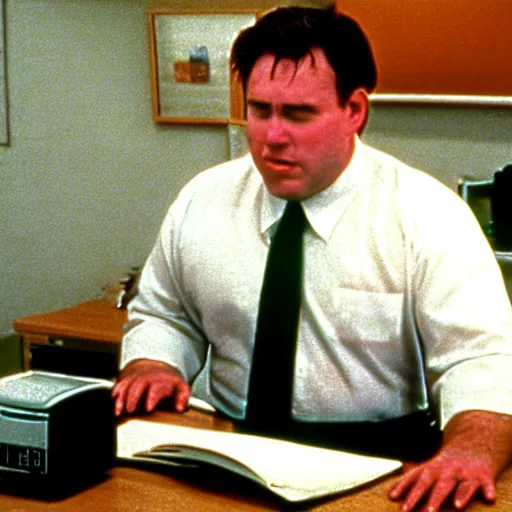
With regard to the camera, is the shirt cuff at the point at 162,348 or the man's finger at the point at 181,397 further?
the shirt cuff at the point at 162,348

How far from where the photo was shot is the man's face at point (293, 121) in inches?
72.7

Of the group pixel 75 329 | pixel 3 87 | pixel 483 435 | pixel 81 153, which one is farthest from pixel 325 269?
pixel 3 87

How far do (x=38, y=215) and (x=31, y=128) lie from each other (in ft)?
1.13

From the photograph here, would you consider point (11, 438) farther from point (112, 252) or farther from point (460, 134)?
point (112, 252)

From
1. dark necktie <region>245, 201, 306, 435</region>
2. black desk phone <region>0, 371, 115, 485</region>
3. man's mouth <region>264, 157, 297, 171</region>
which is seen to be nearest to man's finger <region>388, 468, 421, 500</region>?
black desk phone <region>0, 371, 115, 485</region>

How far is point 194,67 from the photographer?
354cm

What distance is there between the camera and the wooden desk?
10.0 feet

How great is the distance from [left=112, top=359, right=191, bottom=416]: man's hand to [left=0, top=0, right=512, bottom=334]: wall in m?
1.74

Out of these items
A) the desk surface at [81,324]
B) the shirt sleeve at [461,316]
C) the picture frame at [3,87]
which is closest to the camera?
the shirt sleeve at [461,316]

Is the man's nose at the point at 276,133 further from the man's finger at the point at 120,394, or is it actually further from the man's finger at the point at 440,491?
the man's finger at the point at 440,491

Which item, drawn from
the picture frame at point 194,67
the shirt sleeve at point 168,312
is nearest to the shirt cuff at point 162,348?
the shirt sleeve at point 168,312

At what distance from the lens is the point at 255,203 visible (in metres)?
2.11

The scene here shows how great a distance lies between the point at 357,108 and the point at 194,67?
1630mm

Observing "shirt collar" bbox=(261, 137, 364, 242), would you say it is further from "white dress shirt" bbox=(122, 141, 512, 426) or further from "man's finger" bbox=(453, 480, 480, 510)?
"man's finger" bbox=(453, 480, 480, 510)
